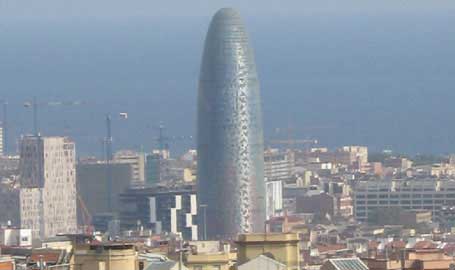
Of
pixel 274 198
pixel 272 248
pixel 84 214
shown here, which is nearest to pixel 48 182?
pixel 84 214

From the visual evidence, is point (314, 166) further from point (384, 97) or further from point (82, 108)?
point (384, 97)

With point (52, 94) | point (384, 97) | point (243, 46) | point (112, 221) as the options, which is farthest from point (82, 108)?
point (112, 221)

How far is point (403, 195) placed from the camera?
105 metres

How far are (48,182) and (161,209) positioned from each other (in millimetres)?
11423

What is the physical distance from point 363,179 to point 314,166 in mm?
12156

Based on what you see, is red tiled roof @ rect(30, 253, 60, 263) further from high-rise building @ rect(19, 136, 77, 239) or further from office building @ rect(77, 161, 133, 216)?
office building @ rect(77, 161, 133, 216)

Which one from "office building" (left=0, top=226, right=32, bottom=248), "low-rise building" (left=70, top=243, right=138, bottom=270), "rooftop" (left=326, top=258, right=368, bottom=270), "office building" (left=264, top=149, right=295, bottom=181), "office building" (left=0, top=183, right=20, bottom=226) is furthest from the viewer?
"office building" (left=264, top=149, right=295, bottom=181)

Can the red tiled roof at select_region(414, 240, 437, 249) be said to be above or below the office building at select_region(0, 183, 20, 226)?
below

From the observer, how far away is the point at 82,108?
568 feet

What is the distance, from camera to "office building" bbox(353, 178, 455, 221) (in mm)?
101938

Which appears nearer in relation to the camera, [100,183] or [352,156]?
[100,183]

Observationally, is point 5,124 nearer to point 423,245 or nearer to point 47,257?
point 423,245

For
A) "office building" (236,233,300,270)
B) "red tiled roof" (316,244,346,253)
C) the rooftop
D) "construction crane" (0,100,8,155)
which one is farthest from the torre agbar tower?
"office building" (236,233,300,270)

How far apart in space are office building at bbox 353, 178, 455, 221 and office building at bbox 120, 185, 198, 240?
5.68 meters
